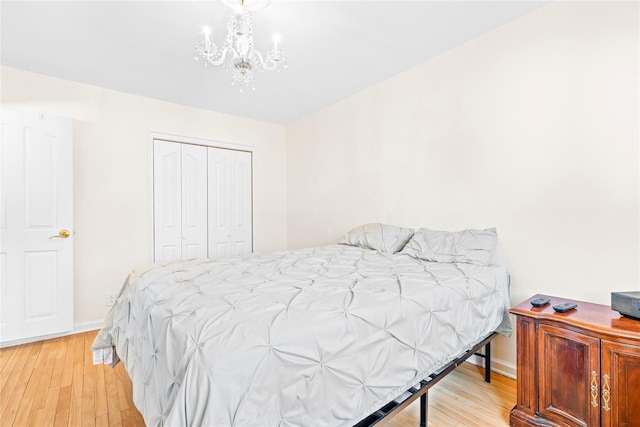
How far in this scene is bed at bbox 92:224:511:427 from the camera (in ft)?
2.96

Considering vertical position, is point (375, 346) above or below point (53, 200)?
below

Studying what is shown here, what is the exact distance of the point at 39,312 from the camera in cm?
282

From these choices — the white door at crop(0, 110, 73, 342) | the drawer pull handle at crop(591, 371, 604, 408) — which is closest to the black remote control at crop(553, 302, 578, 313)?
the drawer pull handle at crop(591, 371, 604, 408)

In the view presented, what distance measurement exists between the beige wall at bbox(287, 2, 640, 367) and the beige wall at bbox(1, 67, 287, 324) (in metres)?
2.70

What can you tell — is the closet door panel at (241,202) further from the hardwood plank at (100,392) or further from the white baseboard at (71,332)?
the hardwood plank at (100,392)

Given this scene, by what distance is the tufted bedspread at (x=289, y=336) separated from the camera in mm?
898

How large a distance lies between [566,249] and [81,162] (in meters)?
4.41

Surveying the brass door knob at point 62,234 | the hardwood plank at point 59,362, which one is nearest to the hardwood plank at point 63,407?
the hardwood plank at point 59,362

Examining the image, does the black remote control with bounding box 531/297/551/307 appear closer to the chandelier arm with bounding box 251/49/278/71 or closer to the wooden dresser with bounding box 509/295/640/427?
the wooden dresser with bounding box 509/295/640/427

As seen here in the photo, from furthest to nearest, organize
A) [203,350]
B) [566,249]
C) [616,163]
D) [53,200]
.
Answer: [53,200]
[566,249]
[616,163]
[203,350]

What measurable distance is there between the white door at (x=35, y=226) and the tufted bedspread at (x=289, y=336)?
59.2 inches

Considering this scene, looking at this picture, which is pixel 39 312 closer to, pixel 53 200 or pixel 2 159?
pixel 53 200

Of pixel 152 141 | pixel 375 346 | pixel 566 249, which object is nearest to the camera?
pixel 375 346

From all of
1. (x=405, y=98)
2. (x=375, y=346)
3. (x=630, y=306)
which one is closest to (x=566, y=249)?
(x=630, y=306)
